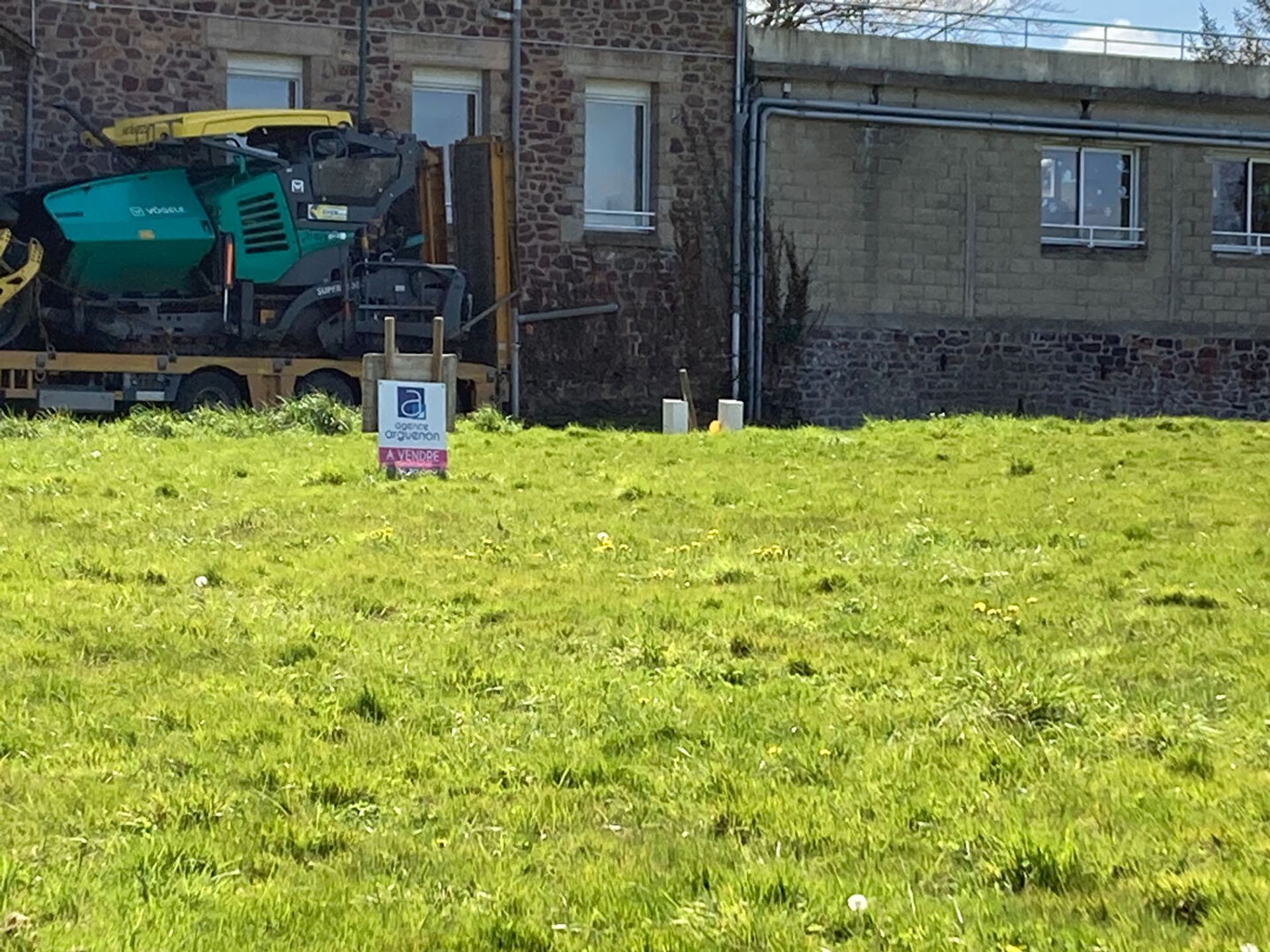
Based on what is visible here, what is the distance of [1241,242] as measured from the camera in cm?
2694

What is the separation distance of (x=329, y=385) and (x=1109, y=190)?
11.7 metres

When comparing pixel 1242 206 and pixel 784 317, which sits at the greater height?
pixel 1242 206

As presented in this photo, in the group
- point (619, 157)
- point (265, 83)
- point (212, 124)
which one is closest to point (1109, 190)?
point (619, 157)

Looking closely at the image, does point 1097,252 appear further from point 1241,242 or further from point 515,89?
point 515,89

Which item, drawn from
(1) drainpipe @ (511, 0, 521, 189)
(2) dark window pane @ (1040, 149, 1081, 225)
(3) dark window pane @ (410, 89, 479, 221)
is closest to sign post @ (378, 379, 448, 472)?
(1) drainpipe @ (511, 0, 521, 189)

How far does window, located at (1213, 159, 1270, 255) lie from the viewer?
26766mm

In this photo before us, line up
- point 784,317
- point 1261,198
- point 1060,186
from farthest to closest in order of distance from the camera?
point 1261,198
point 1060,186
point 784,317

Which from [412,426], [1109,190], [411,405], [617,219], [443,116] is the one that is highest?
[443,116]

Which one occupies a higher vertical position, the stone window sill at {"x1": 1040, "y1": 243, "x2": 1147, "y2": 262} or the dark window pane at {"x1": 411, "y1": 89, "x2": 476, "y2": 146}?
the dark window pane at {"x1": 411, "y1": 89, "x2": 476, "y2": 146}

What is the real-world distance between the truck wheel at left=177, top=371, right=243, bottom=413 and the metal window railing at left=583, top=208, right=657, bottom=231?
5.72m

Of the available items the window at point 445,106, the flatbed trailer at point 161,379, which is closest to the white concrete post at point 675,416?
the flatbed trailer at point 161,379

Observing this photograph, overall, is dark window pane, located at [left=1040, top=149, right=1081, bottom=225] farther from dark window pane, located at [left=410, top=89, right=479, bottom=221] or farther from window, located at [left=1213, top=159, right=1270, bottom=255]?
dark window pane, located at [left=410, top=89, right=479, bottom=221]

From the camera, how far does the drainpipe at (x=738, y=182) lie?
2409 cm

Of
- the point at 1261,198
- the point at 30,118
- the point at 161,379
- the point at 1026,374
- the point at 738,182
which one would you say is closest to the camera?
the point at 161,379
